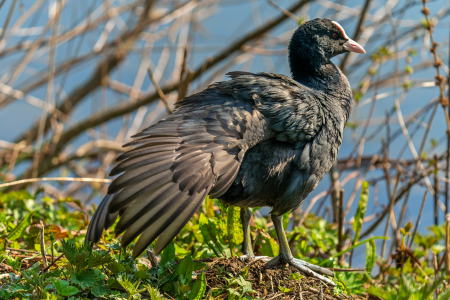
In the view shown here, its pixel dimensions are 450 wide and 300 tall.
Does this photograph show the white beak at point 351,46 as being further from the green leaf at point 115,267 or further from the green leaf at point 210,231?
the green leaf at point 115,267

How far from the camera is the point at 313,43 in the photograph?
3.14 m

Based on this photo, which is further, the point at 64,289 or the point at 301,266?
the point at 301,266

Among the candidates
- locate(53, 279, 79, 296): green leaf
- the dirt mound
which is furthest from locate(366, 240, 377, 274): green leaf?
locate(53, 279, 79, 296): green leaf

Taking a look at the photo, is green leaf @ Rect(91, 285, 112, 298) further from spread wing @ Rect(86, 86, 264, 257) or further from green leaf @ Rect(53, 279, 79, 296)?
spread wing @ Rect(86, 86, 264, 257)

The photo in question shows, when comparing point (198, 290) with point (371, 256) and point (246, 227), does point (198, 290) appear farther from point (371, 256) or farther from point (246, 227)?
point (371, 256)

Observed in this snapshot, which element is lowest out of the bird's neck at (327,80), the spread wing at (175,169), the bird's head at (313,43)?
the spread wing at (175,169)

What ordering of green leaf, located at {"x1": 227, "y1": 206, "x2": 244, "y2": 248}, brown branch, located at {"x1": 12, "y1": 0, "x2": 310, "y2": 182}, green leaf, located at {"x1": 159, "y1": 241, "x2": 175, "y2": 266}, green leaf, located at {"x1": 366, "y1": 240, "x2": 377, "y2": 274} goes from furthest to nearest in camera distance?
brown branch, located at {"x1": 12, "y1": 0, "x2": 310, "y2": 182}
green leaf, located at {"x1": 366, "y1": 240, "x2": 377, "y2": 274}
green leaf, located at {"x1": 227, "y1": 206, "x2": 244, "y2": 248}
green leaf, located at {"x1": 159, "y1": 241, "x2": 175, "y2": 266}

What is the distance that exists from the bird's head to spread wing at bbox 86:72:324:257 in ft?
1.66

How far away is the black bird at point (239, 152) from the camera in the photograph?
183cm

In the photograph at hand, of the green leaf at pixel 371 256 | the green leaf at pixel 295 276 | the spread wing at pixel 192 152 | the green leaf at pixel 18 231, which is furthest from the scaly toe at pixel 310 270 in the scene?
the green leaf at pixel 18 231

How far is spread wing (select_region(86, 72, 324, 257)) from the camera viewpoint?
1.81 metres

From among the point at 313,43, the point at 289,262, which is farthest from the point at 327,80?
the point at 289,262

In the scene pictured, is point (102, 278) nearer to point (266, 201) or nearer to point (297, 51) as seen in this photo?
point (266, 201)

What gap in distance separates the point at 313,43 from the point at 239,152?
135 cm
